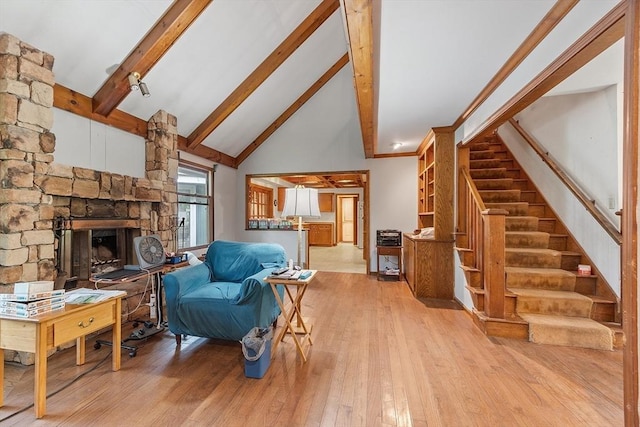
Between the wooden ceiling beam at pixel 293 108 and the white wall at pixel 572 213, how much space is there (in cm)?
318

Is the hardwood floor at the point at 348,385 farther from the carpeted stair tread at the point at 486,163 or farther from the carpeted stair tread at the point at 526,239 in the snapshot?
the carpeted stair tread at the point at 486,163

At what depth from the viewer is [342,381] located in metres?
1.95

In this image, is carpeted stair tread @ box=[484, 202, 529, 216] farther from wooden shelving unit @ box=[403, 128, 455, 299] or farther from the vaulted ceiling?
the vaulted ceiling

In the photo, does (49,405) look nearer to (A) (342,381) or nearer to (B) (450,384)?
(A) (342,381)

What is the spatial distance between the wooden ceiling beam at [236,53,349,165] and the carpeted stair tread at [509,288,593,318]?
466cm

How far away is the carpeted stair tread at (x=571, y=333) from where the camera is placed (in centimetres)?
244

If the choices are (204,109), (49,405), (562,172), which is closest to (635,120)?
(562,172)

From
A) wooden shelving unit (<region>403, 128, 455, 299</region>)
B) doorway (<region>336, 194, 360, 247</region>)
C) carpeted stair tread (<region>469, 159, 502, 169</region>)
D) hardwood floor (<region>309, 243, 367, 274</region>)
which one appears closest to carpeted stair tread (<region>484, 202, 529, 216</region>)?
wooden shelving unit (<region>403, 128, 455, 299</region>)

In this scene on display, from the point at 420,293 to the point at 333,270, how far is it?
241cm

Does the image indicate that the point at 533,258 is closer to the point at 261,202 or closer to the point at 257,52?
the point at 257,52

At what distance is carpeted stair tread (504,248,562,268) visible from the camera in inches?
127

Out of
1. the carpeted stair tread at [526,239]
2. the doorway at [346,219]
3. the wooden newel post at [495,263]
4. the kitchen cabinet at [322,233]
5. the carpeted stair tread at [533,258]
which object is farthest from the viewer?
the doorway at [346,219]

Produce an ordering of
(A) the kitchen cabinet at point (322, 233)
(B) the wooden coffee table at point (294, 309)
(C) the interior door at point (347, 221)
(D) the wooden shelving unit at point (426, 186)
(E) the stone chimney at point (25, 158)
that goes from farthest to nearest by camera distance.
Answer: (C) the interior door at point (347, 221), (A) the kitchen cabinet at point (322, 233), (D) the wooden shelving unit at point (426, 186), (B) the wooden coffee table at point (294, 309), (E) the stone chimney at point (25, 158)

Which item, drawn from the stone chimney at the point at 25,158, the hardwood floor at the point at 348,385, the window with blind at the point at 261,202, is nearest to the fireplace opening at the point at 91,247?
the stone chimney at the point at 25,158
